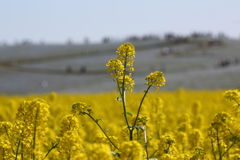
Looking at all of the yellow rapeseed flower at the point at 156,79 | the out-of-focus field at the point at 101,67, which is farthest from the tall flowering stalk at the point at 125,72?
the out-of-focus field at the point at 101,67

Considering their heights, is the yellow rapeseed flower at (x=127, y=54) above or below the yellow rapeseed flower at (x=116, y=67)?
above

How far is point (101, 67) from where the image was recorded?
39.6 m

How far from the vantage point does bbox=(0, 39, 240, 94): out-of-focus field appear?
1030 inches

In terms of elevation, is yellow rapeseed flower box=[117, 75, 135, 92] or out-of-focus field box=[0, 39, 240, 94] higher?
yellow rapeseed flower box=[117, 75, 135, 92]

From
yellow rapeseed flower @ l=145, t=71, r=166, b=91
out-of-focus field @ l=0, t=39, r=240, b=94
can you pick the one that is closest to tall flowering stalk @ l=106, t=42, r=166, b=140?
yellow rapeseed flower @ l=145, t=71, r=166, b=91

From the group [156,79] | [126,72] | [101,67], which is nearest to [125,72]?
[126,72]

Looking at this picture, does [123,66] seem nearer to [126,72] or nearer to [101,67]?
[126,72]

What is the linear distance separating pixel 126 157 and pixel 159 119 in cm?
280

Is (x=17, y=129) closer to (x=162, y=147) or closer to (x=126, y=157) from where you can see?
(x=126, y=157)

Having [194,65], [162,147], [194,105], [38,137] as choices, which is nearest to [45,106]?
[38,137]

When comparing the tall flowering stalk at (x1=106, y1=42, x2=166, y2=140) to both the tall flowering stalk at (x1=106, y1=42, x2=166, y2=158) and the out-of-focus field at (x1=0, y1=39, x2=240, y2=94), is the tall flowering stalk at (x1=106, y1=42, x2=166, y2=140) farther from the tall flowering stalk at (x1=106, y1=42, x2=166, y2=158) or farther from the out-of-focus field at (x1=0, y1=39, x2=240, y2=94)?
the out-of-focus field at (x1=0, y1=39, x2=240, y2=94)

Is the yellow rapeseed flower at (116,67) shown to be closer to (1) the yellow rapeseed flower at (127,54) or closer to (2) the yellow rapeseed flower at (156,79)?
(1) the yellow rapeseed flower at (127,54)

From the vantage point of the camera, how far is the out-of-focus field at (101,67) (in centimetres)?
2616

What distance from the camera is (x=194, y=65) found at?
36.0 metres
